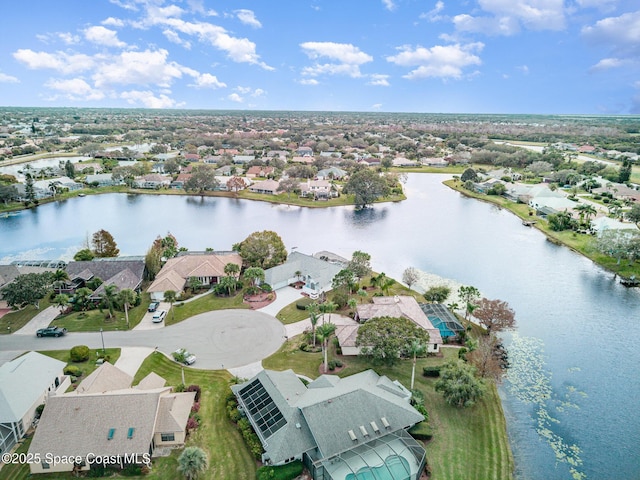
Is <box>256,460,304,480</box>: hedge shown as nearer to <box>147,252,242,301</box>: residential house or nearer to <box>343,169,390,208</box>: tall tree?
<box>147,252,242,301</box>: residential house

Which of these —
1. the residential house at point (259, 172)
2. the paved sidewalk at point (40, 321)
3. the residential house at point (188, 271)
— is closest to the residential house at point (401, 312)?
the residential house at point (188, 271)

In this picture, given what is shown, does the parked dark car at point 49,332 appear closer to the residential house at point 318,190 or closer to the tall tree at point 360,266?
the tall tree at point 360,266

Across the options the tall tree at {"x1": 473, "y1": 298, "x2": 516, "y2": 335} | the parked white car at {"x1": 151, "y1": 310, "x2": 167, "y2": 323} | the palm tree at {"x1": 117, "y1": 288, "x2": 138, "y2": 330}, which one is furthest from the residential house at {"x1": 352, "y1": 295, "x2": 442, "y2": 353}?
the palm tree at {"x1": 117, "y1": 288, "x2": 138, "y2": 330}

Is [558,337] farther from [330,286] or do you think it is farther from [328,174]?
[328,174]

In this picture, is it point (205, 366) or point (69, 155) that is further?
point (69, 155)

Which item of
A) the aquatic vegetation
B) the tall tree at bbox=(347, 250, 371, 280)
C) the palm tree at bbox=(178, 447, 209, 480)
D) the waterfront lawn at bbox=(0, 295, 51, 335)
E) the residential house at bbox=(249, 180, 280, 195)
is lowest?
the aquatic vegetation

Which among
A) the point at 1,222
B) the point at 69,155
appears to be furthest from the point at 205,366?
the point at 69,155
